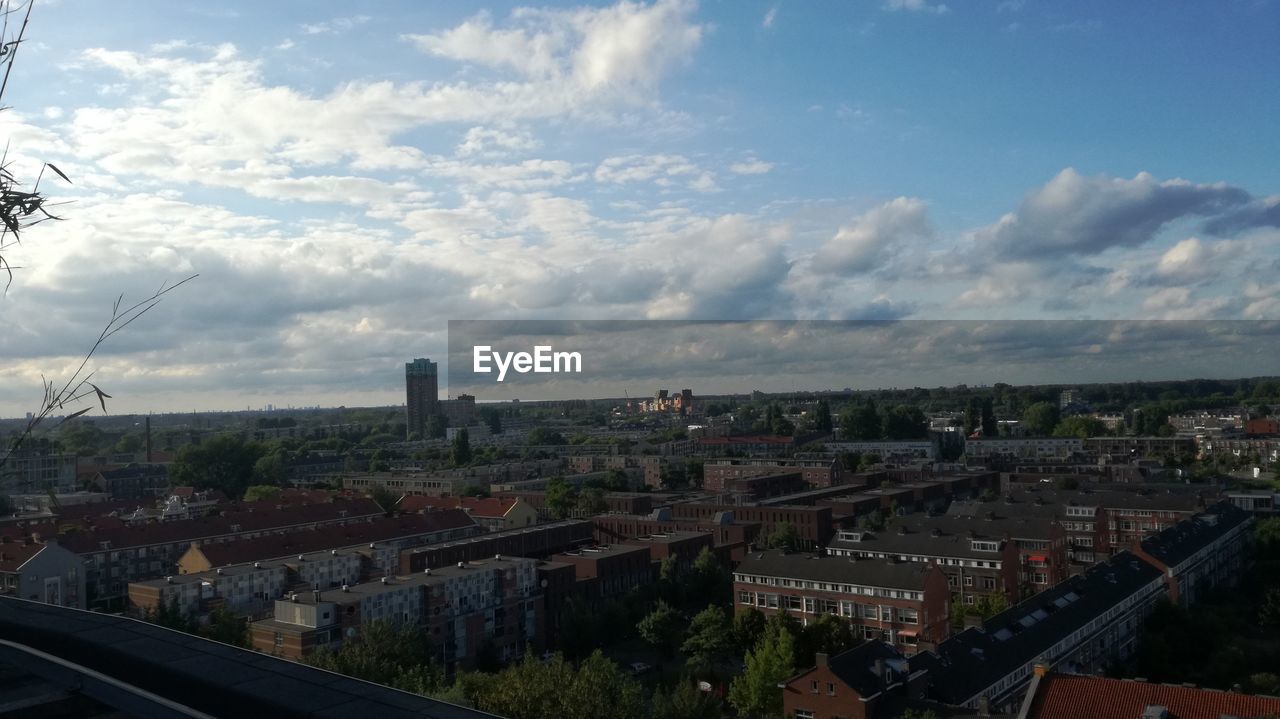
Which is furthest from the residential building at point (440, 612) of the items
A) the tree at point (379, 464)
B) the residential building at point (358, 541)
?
the tree at point (379, 464)

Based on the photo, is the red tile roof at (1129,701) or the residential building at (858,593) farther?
the residential building at (858,593)

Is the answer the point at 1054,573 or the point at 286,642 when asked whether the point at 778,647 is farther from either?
the point at 1054,573

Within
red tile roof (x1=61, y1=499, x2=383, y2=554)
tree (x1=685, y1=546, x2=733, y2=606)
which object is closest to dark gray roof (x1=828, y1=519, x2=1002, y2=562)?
tree (x1=685, y1=546, x2=733, y2=606)

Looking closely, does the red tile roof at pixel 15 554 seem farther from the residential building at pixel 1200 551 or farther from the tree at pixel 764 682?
the residential building at pixel 1200 551

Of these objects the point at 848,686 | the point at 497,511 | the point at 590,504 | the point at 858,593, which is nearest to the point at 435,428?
the point at 590,504

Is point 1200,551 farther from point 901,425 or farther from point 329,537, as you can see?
point 901,425

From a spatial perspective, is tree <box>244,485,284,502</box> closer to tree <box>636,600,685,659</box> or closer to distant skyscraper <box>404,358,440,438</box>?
tree <box>636,600,685,659</box>

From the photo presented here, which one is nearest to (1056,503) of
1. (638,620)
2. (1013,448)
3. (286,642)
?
(638,620)
